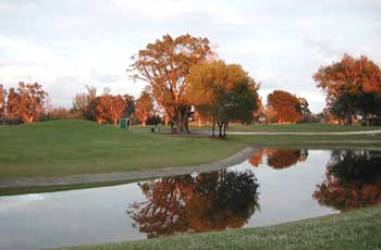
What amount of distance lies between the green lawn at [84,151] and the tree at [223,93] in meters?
10.3

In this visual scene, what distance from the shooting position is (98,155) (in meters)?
31.9

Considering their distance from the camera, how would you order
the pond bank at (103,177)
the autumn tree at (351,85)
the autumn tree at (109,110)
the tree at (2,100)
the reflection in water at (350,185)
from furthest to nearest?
the autumn tree at (109,110) < the tree at (2,100) < the autumn tree at (351,85) < the pond bank at (103,177) < the reflection in water at (350,185)

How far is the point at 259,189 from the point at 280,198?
290 centimetres

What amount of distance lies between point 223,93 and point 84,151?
979 inches

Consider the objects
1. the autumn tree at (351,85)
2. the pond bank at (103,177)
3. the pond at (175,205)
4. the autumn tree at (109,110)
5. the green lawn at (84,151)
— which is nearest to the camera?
the pond at (175,205)

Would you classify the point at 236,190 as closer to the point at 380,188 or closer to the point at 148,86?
the point at 380,188

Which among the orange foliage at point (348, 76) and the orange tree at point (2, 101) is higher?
the orange foliage at point (348, 76)

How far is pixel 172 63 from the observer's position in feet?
216

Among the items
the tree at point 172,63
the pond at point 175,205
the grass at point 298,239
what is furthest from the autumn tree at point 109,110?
the grass at point 298,239

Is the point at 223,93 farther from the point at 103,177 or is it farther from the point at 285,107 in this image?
the point at 285,107

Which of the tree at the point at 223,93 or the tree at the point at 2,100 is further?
the tree at the point at 2,100

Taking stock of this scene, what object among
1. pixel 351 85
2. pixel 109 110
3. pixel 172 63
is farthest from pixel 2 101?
pixel 351 85

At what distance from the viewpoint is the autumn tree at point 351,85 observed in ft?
289

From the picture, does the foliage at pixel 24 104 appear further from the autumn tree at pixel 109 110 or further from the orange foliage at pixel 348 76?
the orange foliage at pixel 348 76
